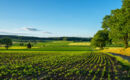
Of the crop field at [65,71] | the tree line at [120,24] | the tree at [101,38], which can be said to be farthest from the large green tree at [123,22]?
the tree at [101,38]

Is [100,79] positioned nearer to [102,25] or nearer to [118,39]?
[118,39]

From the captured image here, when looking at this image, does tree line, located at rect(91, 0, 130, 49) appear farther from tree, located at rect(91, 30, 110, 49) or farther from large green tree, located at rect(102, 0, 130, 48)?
tree, located at rect(91, 30, 110, 49)

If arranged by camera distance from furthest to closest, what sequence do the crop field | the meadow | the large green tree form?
the large green tree
the meadow
the crop field

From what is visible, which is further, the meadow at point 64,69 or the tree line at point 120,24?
the tree line at point 120,24

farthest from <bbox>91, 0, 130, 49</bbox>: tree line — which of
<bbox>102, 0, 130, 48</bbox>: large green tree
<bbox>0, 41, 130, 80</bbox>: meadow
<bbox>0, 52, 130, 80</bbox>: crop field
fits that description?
<bbox>0, 52, 130, 80</bbox>: crop field

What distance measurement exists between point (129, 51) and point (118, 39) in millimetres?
8983

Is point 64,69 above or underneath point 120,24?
underneath

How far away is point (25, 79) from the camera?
12859 mm

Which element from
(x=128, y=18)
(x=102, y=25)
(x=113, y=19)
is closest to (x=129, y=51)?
(x=128, y=18)

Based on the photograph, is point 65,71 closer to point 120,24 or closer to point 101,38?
point 120,24

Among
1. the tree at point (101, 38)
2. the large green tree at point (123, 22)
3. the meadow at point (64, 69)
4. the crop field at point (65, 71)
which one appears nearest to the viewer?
the crop field at point (65, 71)

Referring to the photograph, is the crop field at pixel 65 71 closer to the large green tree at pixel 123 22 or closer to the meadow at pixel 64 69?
the meadow at pixel 64 69

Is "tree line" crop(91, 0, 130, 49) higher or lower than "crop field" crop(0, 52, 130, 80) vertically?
higher

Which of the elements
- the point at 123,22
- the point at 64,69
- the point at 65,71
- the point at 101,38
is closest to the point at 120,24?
the point at 123,22
